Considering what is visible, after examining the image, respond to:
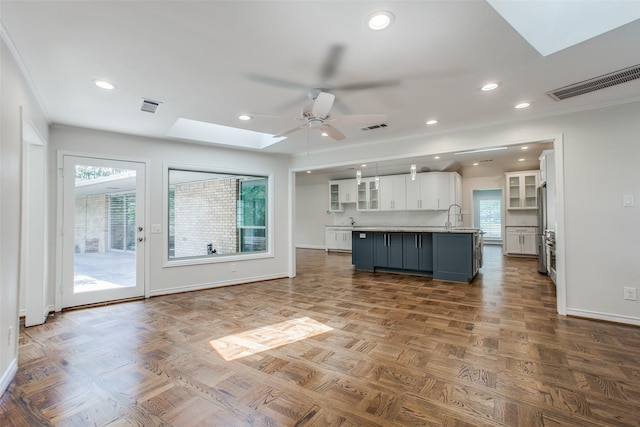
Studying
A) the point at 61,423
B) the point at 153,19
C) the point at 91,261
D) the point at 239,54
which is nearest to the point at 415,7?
the point at 239,54

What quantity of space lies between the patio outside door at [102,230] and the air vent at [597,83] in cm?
516

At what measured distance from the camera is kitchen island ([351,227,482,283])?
515 cm

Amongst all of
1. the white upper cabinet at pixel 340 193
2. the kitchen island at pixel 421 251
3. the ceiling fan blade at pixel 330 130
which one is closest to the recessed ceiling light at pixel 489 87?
the ceiling fan blade at pixel 330 130

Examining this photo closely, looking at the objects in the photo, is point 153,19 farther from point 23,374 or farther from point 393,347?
point 393,347

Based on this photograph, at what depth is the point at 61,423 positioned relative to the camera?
1.69 metres

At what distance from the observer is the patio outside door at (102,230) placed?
12.6 ft

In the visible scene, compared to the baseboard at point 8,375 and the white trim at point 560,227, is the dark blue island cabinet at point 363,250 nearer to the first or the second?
the white trim at point 560,227

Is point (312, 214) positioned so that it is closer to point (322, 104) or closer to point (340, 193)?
point (340, 193)

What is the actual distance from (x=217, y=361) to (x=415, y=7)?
2.80m

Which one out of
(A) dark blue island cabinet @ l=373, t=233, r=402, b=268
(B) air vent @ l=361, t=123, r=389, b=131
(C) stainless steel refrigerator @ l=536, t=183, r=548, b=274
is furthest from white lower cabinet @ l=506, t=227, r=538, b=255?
(B) air vent @ l=361, t=123, r=389, b=131

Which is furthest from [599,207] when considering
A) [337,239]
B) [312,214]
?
[312,214]

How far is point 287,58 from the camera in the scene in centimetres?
233

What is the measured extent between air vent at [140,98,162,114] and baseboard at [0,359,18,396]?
2452 mm

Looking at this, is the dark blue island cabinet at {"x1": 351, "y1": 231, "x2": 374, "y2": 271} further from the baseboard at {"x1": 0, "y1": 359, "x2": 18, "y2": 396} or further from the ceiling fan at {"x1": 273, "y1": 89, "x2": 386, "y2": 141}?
the baseboard at {"x1": 0, "y1": 359, "x2": 18, "y2": 396}
